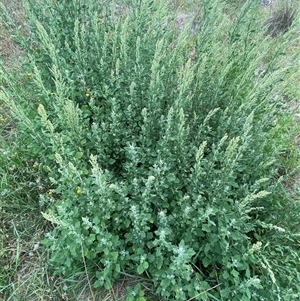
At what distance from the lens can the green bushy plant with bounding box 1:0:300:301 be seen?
70.9 inches

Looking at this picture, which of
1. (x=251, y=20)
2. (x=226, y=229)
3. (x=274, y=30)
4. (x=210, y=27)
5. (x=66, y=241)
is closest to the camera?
(x=226, y=229)

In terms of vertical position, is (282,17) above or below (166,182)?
above

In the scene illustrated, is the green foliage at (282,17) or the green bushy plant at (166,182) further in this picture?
the green foliage at (282,17)

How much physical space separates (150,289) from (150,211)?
52 cm

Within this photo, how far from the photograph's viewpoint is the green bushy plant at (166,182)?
70.9 inches

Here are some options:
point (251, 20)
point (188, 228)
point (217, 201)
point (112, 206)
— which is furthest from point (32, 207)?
point (251, 20)

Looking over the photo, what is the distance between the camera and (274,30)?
4309mm

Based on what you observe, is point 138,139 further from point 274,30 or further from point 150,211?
point 274,30

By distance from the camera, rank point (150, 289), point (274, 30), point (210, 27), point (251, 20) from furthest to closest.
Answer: point (274, 30), point (251, 20), point (210, 27), point (150, 289)

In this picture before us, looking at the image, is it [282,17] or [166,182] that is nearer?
[166,182]

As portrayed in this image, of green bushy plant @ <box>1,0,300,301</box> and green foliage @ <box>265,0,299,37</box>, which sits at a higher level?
green foliage @ <box>265,0,299,37</box>

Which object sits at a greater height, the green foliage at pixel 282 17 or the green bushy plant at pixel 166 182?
the green foliage at pixel 282 17

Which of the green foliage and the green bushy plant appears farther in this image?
the green foliage

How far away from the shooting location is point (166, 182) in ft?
6.41
